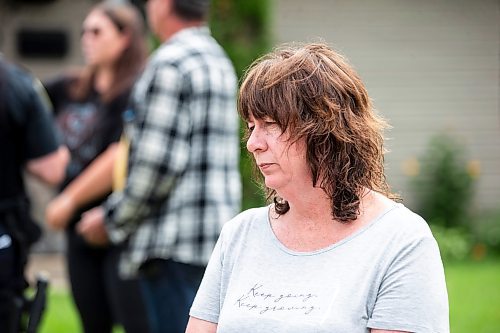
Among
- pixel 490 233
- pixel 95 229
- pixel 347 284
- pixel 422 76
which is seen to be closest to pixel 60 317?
pixel 95 229

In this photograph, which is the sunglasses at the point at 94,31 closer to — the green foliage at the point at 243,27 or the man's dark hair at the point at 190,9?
the man's dark hair at the point at 190,9

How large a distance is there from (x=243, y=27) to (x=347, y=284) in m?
8.74

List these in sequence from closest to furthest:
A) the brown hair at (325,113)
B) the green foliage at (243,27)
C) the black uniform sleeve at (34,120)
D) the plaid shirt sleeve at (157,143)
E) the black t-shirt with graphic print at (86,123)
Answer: the brown hair at (325,113) < the plaid shirt sleeve at (157,143) < the black uniform sleeve at (34,120) < the black t-shirt with graphic print at (86,123) < the green foliage at (243,27)

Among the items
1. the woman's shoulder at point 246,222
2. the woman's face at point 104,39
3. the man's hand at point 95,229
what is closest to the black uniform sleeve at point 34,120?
the man's hand at point 95,229

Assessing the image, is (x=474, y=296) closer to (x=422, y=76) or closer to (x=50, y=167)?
(x=422, y=76)

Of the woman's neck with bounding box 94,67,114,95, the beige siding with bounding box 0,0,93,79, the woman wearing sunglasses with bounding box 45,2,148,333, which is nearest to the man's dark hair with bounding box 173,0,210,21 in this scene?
the woman wearing sunglasses with bounding box 45,2,148,333

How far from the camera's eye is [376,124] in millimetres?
2668

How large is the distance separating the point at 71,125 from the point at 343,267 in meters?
3.70

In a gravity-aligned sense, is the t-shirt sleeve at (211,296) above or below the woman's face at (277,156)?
below

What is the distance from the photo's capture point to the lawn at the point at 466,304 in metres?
8.18

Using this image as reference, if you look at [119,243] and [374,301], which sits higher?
[374,301]

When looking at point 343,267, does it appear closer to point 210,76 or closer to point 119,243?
point 210,76

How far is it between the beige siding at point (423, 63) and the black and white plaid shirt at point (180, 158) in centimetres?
803

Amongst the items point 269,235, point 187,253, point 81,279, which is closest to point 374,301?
point 269,235
